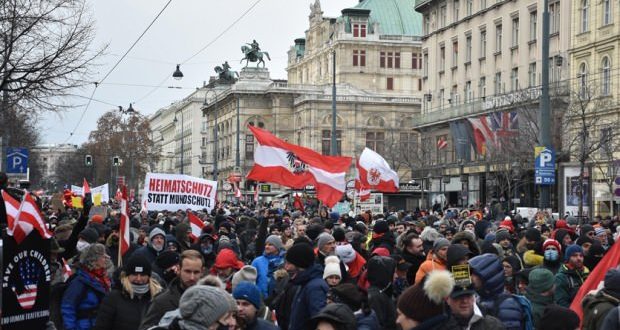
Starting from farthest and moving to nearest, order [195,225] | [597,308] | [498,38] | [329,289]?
[498,38] → [195,225] → [329,289] → [597,308]

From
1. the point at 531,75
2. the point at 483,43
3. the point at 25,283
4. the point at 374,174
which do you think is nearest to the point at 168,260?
the point at 25,283

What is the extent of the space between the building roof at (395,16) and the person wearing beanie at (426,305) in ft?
362

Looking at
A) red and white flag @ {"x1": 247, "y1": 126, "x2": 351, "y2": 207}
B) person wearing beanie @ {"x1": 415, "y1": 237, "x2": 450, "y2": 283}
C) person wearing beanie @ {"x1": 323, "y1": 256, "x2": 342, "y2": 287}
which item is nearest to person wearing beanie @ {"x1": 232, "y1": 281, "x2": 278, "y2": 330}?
person wearing beanie @ {"x1": 323, "y1": 256, "x2": 342, "y2": 287}

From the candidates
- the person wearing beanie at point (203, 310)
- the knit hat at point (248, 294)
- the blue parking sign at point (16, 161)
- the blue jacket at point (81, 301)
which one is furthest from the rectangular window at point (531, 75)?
the person wearing beanie at point (203, 310)

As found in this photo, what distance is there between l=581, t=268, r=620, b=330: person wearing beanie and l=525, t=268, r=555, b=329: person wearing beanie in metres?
1.04

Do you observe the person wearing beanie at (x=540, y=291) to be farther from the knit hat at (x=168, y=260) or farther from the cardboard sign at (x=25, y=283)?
the cardboard sign at (x=25, y=283)

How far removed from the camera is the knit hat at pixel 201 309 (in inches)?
218

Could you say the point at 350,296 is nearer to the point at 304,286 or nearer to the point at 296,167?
the point at 304,286

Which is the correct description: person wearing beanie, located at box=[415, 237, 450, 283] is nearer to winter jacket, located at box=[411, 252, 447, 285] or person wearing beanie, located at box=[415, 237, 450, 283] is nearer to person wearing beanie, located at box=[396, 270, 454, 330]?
winter jacket, located at box=[411, 252, 447, 285]

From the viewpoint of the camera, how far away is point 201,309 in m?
5.55

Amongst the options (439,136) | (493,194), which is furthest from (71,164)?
(493,194)

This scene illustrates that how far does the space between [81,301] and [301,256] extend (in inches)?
69.1

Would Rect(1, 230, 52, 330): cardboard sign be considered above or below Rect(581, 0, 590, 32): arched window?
below

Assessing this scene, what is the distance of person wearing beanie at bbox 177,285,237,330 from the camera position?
554 centimetres
